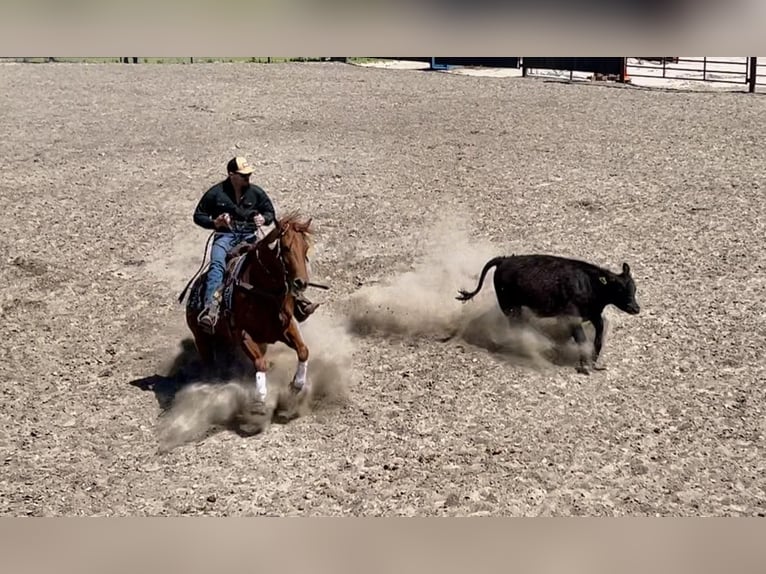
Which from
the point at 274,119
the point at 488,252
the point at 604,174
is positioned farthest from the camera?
the point at 274,119

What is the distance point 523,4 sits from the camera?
101cm

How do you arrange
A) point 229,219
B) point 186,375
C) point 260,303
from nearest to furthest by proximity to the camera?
point 260,303, point 229,219, point 186,375

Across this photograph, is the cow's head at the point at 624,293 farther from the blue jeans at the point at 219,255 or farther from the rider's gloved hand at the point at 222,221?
the rider's gloved hand at the point at 222,221

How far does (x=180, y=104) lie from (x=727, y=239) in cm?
1465

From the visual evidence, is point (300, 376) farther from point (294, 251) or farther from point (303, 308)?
point (294, 251)

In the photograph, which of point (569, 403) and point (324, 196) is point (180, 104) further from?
point (569, 403)

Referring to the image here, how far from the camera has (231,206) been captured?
668 cm

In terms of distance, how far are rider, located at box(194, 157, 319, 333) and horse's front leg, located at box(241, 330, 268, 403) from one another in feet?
0.98

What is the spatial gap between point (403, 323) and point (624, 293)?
233 centimetres

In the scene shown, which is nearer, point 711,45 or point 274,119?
point 711,45

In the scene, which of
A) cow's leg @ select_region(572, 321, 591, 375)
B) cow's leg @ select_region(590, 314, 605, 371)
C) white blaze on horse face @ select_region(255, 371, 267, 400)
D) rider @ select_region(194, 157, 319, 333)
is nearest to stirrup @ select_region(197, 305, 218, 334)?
rider @ select_region(194, 157, 319, 333)

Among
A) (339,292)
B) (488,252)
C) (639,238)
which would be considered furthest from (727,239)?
(339,292)

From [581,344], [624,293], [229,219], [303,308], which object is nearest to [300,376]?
[303,308]

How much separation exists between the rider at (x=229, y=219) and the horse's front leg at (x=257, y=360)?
299 mm
